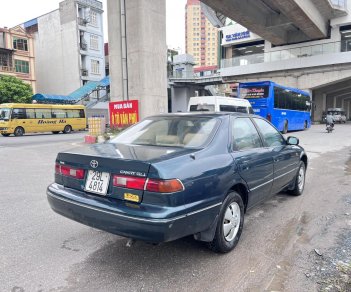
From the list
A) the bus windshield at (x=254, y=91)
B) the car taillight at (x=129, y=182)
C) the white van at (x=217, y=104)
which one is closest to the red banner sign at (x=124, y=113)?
the white van at (x=217, y=104)

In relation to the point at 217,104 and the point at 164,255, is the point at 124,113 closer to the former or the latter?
the point at 217,104

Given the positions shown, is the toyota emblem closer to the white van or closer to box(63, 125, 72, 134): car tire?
the white van

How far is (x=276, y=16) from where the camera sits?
27.2m

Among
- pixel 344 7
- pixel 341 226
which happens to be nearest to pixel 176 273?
pixel 341 226

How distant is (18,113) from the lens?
21953 mm

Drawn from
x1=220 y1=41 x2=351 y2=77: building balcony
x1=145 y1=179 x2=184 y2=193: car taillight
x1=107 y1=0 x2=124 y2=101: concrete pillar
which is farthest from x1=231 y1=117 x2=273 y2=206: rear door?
x1=220 y1=41 x2=351 y2=77: building balcony

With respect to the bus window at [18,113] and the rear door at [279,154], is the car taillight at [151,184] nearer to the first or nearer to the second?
the rear door at [279,154]

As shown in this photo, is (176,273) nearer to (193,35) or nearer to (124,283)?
(124,283)

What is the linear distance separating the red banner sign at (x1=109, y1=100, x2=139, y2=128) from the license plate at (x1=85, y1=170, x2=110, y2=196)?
11661mm

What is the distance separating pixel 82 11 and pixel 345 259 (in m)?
46.3

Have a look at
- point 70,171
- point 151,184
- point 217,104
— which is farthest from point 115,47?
point 151,184

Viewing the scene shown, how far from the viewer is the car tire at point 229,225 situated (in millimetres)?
3209

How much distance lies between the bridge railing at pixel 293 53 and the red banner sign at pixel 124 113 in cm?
2638

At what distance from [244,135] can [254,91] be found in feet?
52.9
